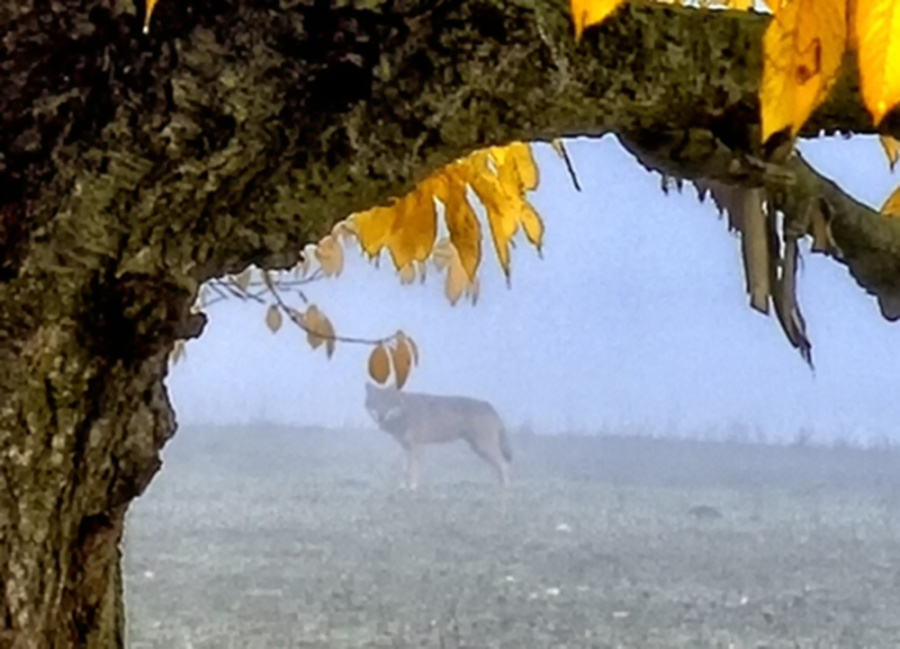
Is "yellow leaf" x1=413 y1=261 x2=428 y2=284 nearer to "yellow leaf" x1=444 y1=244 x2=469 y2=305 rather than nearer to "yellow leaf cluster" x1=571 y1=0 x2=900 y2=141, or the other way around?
"yellow leaf" x1=444 y1=244 x2=469 y2=305

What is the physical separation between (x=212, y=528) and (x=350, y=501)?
131 millimetres

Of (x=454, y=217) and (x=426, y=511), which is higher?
(x=454, y=217)

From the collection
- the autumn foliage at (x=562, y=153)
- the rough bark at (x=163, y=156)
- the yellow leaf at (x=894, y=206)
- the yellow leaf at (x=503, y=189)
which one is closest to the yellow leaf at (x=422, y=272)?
the autumn foliage at (x=562, y=153)

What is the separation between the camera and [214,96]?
316mm

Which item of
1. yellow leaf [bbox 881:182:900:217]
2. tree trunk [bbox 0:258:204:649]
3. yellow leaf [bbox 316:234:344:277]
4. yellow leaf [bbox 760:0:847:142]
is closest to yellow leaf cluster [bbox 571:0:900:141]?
yellow leaf [bbox 760:0:847:142]

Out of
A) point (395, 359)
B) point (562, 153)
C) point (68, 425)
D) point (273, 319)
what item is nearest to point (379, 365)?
point (395, 359)

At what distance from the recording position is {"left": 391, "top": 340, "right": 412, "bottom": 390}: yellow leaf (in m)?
1.06

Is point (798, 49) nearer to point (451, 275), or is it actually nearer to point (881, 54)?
point (881, 54)

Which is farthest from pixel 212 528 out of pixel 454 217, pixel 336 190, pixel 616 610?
pixel 336 190

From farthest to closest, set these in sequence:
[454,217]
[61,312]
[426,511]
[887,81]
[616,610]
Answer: [426,511], [616,610], [454,217], [61,312], [887,81]

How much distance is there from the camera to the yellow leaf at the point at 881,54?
218mm

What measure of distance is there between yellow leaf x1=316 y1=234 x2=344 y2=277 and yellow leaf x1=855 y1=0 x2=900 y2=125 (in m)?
0.78

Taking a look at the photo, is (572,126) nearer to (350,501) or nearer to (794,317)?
(794,317)

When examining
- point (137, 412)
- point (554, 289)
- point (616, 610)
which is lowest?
point (616, 610)
